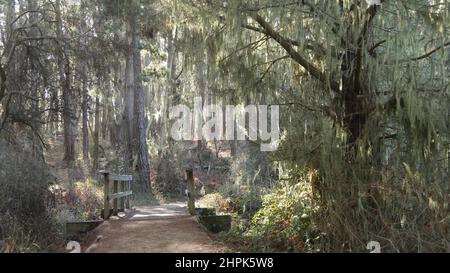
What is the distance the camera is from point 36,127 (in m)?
8.80

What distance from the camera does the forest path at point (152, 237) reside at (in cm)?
643

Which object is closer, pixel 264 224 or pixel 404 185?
pixel 404 185

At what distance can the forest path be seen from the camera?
6430 millimetres

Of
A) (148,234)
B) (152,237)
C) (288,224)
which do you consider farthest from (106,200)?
(288,224)

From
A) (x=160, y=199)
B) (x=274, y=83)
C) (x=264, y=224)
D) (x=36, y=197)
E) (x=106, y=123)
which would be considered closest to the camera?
(x=274, y=83)

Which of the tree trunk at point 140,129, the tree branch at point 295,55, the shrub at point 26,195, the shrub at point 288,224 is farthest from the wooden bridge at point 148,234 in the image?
the tree trunk at point 140,129

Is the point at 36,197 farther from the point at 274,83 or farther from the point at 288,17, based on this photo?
the point at 288,17

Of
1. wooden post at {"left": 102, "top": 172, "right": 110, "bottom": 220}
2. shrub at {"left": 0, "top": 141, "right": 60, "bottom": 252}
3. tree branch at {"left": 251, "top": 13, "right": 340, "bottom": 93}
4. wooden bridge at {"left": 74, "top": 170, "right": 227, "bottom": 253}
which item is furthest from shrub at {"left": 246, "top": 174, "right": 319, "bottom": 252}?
shrub at {"left": 0, "top": 141, "right": 60, "bottom": 252}

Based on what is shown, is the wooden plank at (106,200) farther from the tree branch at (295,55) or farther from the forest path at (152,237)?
the tree branch at (295,55)

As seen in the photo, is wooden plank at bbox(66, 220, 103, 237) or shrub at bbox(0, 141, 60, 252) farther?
wooden plank at bbox(66, 220, 103, 237)

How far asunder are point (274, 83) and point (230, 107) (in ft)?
2.90

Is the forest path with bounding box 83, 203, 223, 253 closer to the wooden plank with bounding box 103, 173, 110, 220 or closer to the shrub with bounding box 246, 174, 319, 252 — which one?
the wooden plank with bounding box 103, 173, 110, 220

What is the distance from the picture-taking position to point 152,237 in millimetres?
7168
